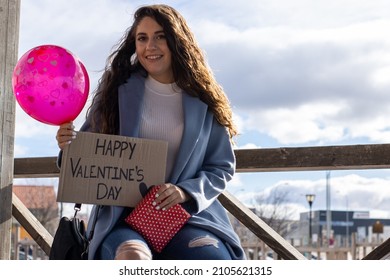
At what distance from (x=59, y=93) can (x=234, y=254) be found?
0.82 meters

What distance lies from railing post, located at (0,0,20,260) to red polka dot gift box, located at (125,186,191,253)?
94cm

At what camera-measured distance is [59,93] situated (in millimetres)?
2635

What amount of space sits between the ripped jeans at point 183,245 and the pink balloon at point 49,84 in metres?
0.45

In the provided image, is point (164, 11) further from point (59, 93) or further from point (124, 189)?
point (124, 189)

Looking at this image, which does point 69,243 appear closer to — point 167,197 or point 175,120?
point 167,197

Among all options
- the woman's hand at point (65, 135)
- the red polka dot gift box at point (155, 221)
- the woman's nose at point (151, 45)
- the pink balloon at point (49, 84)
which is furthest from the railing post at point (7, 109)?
the red polka dot gift box at point (155, 221)

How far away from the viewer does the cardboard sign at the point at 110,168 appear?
2.57 meters

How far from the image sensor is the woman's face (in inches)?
107

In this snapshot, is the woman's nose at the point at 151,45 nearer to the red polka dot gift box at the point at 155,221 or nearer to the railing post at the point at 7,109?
the red polka dot gift box at the point at 155,221

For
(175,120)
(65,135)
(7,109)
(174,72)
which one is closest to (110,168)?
(65,135)

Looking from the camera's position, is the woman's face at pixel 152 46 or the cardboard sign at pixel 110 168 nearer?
the cardboard sign at pixel 110 168

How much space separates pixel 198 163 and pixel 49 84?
0.59 metres

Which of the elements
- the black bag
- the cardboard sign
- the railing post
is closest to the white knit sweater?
the cardboard sign
